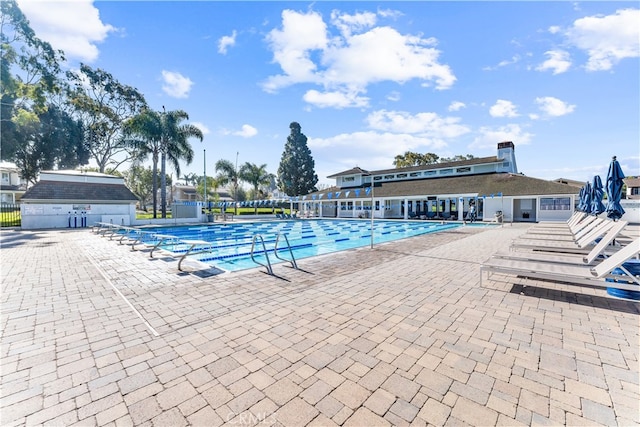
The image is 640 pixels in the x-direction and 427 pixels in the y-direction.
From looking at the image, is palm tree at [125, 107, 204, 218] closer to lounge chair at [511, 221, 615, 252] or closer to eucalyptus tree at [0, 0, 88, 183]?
eucalyptus tree at [0, 0, 88, 183]

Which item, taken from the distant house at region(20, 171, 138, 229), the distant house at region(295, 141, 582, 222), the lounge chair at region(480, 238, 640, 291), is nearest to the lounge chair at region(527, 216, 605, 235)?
the lounge chair at region(480, 238, 640, 291)

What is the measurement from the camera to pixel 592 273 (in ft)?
15.1

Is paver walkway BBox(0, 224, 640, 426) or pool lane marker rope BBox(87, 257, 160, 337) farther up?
paver walkway BBox(0, 224, 640, 426)

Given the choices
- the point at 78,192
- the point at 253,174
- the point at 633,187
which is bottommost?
the point at 78,192

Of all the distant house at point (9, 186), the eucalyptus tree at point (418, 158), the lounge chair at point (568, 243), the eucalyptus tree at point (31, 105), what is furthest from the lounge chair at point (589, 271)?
the distant house at point (9, 186)

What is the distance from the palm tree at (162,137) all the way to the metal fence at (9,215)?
383 inches

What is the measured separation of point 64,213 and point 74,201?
1.07 m

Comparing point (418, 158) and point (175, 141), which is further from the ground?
point (418, 158)

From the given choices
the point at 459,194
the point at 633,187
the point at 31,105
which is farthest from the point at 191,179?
the point at 633,187

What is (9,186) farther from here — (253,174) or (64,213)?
(64,213)

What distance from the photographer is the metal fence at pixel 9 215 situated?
20763mm

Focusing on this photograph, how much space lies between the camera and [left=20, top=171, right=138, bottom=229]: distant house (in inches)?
762

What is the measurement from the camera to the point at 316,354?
3061mm

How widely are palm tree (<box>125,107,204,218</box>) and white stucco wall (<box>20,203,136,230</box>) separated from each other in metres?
5.71
